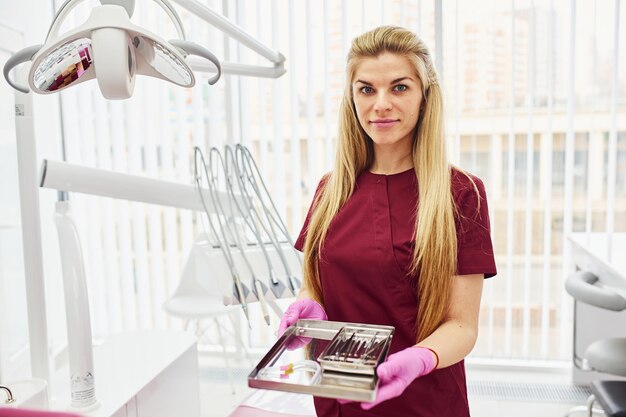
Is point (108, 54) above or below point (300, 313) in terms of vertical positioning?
above

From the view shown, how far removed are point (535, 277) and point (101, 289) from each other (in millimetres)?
→ 2740

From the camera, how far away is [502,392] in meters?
2.80

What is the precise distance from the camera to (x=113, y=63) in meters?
0.84

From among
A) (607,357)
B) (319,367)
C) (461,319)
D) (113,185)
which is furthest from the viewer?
(607,357)

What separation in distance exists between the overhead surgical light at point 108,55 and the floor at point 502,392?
1.91 metres

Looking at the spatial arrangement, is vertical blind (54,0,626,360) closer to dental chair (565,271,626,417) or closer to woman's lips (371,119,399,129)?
→ dental chair (565,271,626,417)

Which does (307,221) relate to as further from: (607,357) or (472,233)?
(607,357)

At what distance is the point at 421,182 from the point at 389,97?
21 cm

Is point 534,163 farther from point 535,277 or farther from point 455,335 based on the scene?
point 455,335

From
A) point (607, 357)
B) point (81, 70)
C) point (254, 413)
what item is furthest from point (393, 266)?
point (607, 357)

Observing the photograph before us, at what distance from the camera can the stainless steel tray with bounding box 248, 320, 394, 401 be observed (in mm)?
855

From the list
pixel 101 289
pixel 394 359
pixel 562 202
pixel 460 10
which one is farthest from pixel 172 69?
pixel 101 289

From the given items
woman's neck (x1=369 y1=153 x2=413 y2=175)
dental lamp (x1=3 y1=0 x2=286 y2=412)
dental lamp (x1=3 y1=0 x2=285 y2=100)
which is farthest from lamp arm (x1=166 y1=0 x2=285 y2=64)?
woman's neck (x1=369 y1=153 x2=413 y2=175)

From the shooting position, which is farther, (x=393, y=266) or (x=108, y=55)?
(x=393, y=266)
